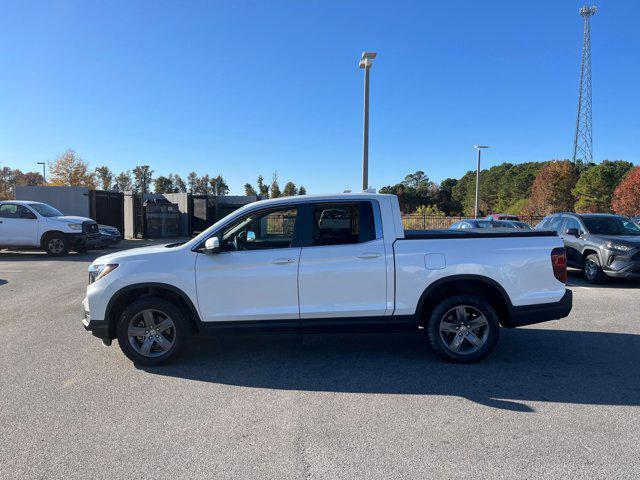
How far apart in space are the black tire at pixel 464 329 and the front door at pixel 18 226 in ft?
47.8

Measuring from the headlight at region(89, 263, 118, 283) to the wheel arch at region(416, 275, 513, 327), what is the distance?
324 centimetres

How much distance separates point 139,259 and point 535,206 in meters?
58.6

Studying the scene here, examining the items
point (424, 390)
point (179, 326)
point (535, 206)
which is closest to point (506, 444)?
point (424, 390)

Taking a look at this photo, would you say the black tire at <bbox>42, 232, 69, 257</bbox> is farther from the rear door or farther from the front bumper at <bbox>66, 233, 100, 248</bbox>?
the rear door

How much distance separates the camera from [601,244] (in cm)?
995

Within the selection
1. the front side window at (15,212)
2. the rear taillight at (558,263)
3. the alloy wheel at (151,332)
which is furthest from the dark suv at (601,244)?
the front side window at (15,212)

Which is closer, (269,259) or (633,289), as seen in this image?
(269,259)

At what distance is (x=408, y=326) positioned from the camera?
4.73 metres

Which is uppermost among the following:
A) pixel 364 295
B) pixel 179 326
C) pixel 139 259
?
pixel 139 259

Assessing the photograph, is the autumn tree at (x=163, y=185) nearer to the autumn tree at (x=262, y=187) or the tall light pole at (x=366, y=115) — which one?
the autumn tree at (x=262, y=187)

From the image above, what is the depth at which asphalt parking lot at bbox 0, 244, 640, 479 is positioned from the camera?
3000 millimetres

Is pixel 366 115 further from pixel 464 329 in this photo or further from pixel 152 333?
pixel 152 333

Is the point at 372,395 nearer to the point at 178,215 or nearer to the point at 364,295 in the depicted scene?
the point at 364,295

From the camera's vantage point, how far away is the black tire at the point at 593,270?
32.6ft
